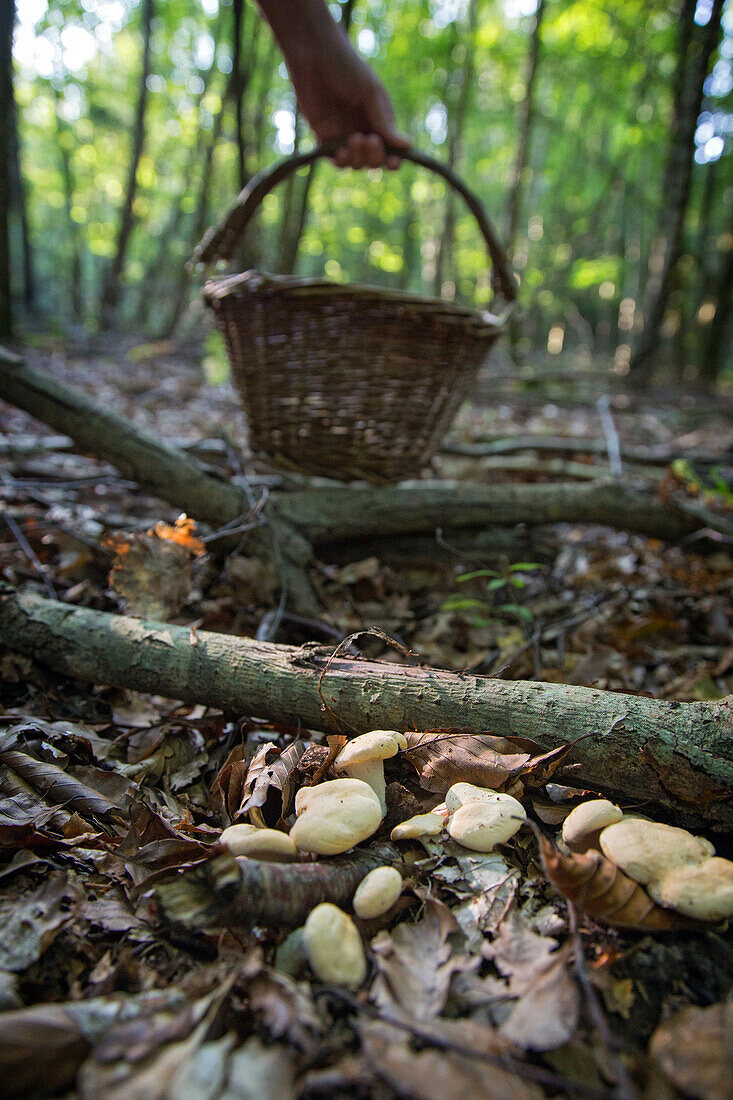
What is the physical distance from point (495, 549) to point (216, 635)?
5.02ft

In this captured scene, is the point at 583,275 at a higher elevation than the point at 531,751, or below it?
higher

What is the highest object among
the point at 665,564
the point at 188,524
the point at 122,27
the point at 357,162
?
the point at 122,27

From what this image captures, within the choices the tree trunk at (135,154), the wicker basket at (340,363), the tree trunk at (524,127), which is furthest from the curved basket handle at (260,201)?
the tree trunk at (135,154)

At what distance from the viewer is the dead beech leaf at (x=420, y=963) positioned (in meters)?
0.87

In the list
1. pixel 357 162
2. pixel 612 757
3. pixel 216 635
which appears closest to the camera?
pixel 612 757

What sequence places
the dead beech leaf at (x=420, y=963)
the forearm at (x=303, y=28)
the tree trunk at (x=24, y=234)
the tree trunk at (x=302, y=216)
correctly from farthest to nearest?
1. the tree trunk at (x=24, y=234)
2. the tree trunk at (x=302, y=216)
3. the forearm at (x=303, y=28)
4. the dead beech leaf at (x=420, y=963)

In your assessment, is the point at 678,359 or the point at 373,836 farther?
the point at 678,359

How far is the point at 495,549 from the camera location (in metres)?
2.74

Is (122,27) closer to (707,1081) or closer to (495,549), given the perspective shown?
(495,549)

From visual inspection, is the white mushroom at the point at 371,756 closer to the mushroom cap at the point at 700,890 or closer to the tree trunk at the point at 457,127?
the mushroom cap at the point at 700,890

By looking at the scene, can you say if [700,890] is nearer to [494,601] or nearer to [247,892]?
[247,892]

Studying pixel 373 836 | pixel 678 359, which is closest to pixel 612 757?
pixel 373 836

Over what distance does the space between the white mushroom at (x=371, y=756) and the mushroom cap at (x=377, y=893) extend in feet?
0.65

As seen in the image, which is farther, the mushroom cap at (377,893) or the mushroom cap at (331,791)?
the mushroom cap at (331,791)
